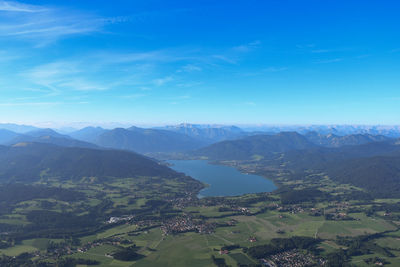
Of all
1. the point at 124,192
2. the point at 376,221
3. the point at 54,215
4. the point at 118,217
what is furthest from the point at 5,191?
the point at 376,221

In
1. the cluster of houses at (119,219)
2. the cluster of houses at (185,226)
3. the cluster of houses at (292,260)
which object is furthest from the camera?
the cluster of houses at (119,219)

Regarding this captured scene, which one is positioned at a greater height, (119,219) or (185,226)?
(185,226)

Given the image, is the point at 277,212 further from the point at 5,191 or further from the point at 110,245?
the point at 5,191

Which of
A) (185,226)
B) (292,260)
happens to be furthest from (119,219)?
(292,260)

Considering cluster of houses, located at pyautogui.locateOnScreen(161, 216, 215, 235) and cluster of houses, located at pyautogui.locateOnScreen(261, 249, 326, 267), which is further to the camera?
cluster of houses, located at pyautogui.locateOnScreen(161, 216, 215, 235)

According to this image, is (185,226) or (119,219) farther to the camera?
(119,219)

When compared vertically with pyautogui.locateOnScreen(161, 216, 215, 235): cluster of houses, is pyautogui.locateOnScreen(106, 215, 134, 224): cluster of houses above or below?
below

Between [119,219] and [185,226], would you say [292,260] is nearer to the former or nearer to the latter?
[185,226]

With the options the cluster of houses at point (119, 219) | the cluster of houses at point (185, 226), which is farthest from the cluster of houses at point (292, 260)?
the cluster of houses at point (119, 219)

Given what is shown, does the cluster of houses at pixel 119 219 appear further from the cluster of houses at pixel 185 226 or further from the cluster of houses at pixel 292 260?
the cluster of houses at pixel 292 260

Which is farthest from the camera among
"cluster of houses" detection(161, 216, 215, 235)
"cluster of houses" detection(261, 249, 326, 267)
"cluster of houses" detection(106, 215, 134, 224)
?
"cluster of houses" detection(106, 215, 134, 224)

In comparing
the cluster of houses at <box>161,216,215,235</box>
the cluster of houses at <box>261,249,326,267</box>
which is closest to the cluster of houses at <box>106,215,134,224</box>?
the cluster of houses at <box>161,216,215,235</box>

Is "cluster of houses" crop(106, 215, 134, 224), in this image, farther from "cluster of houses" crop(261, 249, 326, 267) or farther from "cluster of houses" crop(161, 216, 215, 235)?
"cluster of houses" crop(261, 249, 326, 267)
